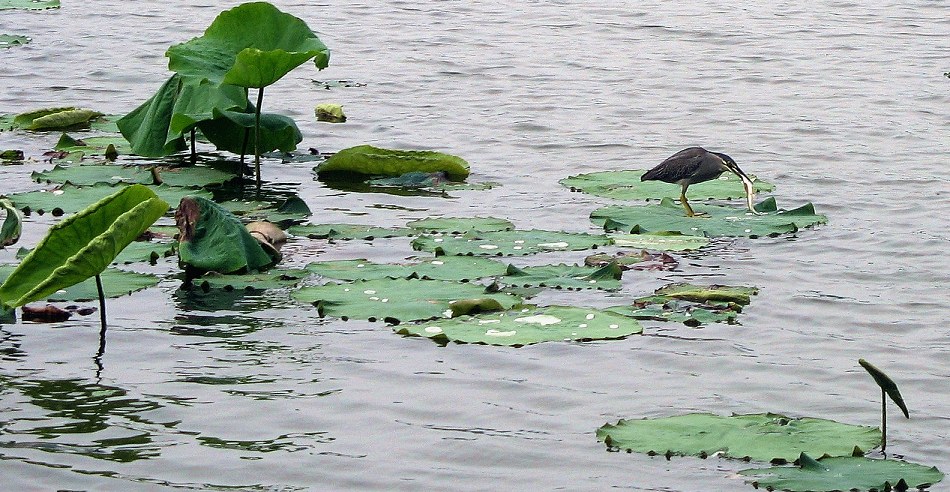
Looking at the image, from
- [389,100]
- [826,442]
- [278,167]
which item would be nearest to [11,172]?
[278,167]

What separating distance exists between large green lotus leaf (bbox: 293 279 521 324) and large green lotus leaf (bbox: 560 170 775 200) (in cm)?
237

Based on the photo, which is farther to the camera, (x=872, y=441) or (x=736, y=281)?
(x=736, y=281)

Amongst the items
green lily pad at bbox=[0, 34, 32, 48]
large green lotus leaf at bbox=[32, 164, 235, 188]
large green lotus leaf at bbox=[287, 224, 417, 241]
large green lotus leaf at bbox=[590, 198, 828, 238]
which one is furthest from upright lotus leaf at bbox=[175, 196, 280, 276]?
green lily pad at bbox=[0, 34, 32, 48]

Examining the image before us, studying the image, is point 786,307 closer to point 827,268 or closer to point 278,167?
point 827,268

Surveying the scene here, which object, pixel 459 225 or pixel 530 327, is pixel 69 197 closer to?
pixel 459 225

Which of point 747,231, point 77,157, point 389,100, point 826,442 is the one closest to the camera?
point 826,442

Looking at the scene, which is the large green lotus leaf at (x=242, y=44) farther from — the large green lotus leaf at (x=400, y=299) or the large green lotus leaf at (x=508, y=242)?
the large green lotus leaf at (x=400, y=299)

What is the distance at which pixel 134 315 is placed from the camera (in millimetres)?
5715

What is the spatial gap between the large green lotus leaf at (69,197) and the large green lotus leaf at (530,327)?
222 centimetres

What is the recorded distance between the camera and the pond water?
4.39 meters

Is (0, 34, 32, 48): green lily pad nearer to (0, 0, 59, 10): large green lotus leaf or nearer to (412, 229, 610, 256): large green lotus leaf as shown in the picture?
(0, 0, 59, 10): large green lotus leaf

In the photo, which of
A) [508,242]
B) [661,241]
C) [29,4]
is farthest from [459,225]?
[29,4]

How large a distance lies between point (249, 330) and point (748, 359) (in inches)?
79.0

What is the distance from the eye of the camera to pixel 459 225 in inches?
279
